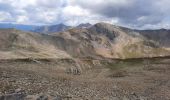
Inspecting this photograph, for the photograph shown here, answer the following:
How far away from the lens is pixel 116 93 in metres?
35.0

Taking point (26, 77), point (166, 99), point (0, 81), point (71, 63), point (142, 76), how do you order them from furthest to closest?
point (71, 63) < point (142, 76) < point (26, 77) < point (0, 81) < point (166, 99)

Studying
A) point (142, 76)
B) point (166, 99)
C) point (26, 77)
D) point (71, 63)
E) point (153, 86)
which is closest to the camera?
point (166, 99)

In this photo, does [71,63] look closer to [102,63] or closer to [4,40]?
[102,63]

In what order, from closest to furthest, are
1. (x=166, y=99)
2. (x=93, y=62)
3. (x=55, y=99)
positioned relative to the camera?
(x=55, y=99), (x=166, y=99), (x=93, y=62)

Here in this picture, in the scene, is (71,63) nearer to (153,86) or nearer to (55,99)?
(153,86)

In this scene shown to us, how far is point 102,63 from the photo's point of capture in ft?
273

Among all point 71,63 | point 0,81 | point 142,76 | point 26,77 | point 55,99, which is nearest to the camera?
point 55,99

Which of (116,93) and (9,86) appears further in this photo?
(116,93)

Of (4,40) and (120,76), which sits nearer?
(120,76)

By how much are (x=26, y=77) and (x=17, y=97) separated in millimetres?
14151

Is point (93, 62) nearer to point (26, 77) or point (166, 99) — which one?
point (26, 77)

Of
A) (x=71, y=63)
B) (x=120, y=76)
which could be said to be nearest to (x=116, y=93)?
(x=120, y=76)

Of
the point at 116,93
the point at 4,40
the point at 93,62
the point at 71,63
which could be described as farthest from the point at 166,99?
the point at 4,40

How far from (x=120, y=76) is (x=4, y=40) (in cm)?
14900
